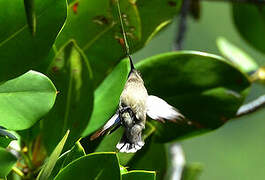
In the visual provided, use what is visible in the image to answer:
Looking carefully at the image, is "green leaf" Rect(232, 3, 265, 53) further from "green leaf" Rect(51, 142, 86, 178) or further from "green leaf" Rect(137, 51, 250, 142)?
"green leaf" Rect(51, 142, 86, 178)

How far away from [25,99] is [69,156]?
4.0 inches

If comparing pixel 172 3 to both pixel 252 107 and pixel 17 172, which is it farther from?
pixel 252 107

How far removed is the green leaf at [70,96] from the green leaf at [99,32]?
2.2 inches

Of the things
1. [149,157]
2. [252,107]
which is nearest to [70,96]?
[149,157]

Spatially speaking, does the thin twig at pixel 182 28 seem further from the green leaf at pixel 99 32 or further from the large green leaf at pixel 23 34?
the large green leaf at pixel 23 34

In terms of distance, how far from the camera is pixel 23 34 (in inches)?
32.4

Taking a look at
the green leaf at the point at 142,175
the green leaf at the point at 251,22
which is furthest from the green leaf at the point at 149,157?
the green leaf at the point at 251,22

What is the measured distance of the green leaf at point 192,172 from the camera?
67.1 inches

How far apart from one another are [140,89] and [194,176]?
0.93 m

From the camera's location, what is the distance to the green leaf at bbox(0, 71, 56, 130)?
0.84 meters

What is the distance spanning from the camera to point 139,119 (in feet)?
2.73

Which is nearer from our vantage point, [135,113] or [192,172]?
[135,113]

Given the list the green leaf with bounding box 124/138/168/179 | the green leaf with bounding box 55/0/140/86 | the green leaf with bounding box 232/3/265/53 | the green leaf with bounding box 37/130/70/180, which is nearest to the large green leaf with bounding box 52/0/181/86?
the green leaf with bounding box 55/0/140/86

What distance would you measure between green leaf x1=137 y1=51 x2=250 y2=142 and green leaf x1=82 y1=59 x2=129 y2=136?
0.16 feet
